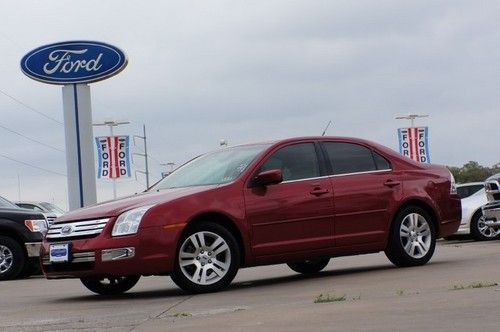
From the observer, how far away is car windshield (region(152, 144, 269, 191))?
11.6m

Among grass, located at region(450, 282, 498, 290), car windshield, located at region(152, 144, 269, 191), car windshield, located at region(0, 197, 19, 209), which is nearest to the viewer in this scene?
grass, located at region(450, 282, 498, 290)

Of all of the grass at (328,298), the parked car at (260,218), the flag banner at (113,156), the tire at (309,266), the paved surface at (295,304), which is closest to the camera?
the paved surface at (295,304)

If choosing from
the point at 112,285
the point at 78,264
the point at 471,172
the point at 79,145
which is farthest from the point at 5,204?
the point at 471,172

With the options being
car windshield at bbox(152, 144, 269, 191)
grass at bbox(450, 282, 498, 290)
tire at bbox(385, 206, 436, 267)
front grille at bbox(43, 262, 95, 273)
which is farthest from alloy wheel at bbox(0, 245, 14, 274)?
grass at bbox(450, 282, 498, 290)

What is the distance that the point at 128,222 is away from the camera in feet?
34.7

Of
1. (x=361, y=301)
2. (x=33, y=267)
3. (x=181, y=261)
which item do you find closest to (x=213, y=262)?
(x=181, y=261)

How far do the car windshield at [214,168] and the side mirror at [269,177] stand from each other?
10.8 inches

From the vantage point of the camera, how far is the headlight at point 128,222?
34.6 feet

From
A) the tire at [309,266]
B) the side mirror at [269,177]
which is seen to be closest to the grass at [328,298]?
the side mirror at [269,177]

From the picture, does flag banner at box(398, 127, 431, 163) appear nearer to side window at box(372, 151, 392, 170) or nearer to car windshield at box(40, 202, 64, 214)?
car windshield at box(40, 202, 64, 214)

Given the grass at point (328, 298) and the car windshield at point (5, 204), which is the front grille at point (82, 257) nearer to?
the grass at point (328, 298)

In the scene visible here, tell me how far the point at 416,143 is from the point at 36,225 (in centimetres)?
2429

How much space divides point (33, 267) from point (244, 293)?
22.3 feet

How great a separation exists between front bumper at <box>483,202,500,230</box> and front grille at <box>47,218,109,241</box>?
30.1 feet
